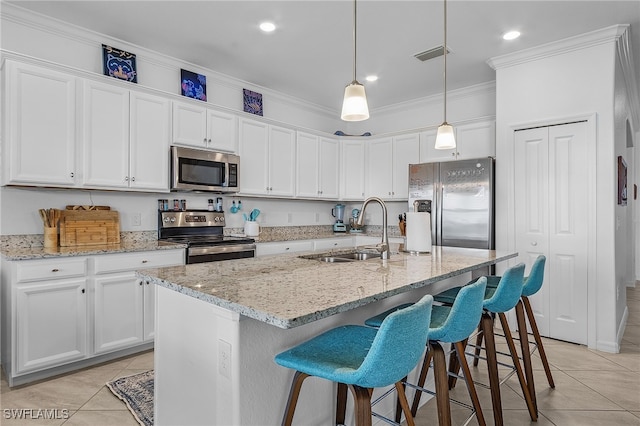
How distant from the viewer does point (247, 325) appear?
51.0 inches

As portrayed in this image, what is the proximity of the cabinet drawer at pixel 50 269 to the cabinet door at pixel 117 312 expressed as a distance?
0.16 m

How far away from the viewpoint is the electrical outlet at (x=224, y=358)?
1.30 meters

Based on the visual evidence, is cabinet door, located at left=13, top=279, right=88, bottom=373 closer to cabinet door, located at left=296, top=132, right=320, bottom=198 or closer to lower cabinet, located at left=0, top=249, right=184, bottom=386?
lower cabinet, located at left=0, top=249, right=184, bottom=386

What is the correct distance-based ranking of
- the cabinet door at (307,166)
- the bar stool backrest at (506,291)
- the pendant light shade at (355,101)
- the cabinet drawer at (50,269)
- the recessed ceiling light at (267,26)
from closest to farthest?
the bar stool backrest at (506,291) < the pendant light shade at (355,101) < the cabinet drawer at (50,269) < the recessed ceiling light at (267,26) < the cabinet door at (307,166)

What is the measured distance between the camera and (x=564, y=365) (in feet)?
9.47

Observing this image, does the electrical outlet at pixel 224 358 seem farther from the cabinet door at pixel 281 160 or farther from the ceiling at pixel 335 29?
the cabinet door at pixel 281 160

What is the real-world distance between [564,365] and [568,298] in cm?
74

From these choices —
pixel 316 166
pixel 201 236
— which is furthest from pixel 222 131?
pixel 316 166

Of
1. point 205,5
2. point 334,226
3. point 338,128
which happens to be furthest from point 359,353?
point 338,128

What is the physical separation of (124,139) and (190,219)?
40.1 inches

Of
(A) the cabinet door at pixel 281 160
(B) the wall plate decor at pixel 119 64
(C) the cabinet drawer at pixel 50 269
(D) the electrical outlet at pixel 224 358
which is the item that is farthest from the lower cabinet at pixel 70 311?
(D) the electrical outlet at pixel 224 358

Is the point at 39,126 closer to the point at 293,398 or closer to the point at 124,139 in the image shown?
the point at 124,139

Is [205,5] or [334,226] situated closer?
[205,5]

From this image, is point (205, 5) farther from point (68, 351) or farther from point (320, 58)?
point (68, 351)
